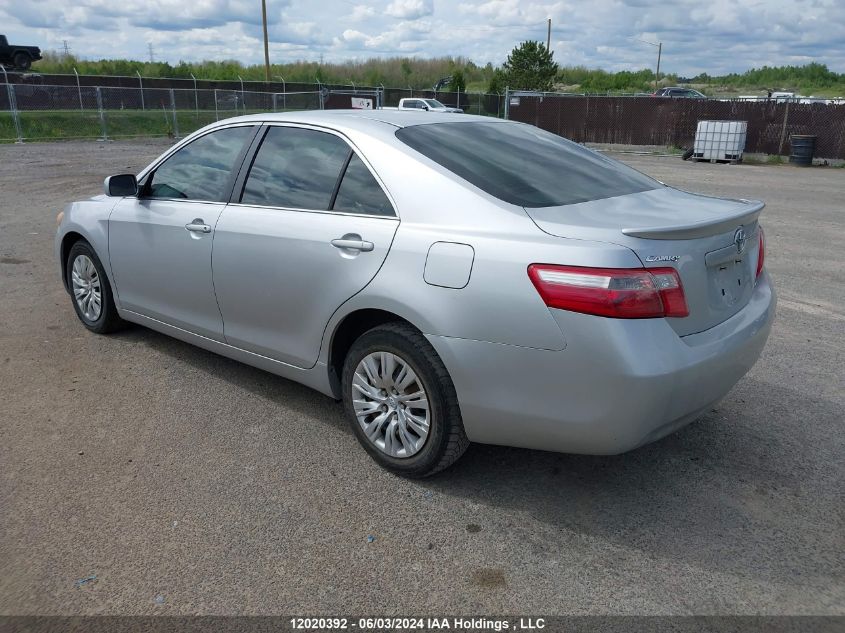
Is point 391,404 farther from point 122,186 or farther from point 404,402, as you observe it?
point 122,186

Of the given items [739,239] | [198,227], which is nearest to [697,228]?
[739,239]

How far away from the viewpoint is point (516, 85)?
51.1 m

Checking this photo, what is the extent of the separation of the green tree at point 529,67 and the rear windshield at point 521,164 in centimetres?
4915

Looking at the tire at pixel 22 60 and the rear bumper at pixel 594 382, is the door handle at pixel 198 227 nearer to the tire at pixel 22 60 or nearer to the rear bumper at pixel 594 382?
the rear bumper at pixel 594 382

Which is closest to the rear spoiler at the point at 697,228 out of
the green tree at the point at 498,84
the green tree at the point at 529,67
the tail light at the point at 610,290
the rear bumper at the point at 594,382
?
the tail light at the point at 610,290

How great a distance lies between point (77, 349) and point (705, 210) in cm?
425

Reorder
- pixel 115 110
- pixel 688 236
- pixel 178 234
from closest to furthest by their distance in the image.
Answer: pixel 688 236
pixel 178 234
pixel 115 110

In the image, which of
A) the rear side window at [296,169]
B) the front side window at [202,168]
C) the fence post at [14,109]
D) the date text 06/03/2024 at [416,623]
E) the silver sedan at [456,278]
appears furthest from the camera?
the fence post at [14,109]

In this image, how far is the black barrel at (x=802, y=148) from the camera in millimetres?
21312

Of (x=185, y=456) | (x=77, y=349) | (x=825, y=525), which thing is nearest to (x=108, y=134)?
(x=77, y=349)

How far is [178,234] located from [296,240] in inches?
42.7

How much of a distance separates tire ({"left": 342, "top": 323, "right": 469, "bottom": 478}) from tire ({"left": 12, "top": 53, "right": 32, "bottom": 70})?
1488 inches

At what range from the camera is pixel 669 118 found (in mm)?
25453

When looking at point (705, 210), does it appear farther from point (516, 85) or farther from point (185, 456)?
point (516, 85)
